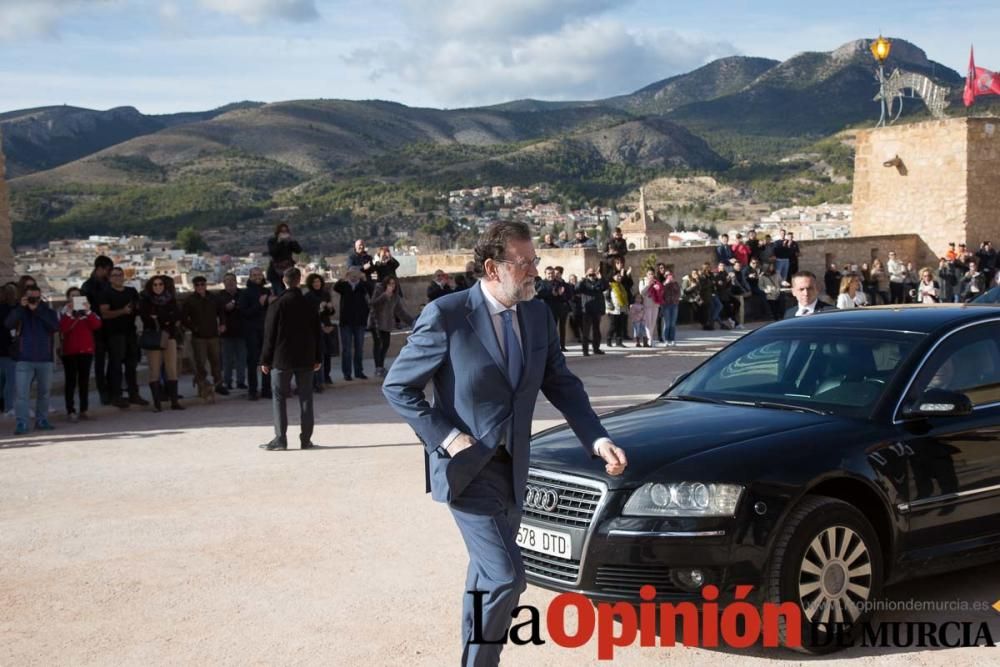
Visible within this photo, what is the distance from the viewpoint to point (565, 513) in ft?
17.4

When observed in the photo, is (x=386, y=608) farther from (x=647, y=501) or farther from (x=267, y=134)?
(x=267, y=134)

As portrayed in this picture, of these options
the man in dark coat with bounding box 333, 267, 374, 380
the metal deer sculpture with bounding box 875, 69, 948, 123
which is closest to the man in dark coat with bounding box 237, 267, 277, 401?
the man in dark coat with bounding box 333, 267, 374, 380

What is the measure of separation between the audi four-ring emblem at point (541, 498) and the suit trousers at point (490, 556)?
105 cm

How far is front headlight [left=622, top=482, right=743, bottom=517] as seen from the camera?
5016 mm

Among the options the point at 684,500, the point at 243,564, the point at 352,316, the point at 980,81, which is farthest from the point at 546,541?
the point at 980,81

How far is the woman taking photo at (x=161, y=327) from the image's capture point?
14523 millimetres

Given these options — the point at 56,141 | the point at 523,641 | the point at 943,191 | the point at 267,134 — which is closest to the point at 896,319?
the point at 523,641

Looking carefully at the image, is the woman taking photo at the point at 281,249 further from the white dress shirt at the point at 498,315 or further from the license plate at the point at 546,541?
the white dress shirt at the point at 498,315

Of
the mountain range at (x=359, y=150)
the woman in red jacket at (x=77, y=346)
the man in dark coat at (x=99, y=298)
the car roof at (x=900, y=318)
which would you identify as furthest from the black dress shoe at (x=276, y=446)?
the mountain range at (x=359, y=150)

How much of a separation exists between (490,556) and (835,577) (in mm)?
1832

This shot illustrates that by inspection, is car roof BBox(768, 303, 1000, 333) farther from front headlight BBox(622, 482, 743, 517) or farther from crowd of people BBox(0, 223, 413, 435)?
crowd of people BBox(0, 223, 413, 435)

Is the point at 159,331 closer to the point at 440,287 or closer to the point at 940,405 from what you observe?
the point at 440,287

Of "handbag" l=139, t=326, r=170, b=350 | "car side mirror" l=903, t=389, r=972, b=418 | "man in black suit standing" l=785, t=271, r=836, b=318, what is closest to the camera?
"car side mirror" l=903, t=389, r=972, b=418

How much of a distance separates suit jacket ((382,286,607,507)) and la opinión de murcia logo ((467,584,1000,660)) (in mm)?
1074
